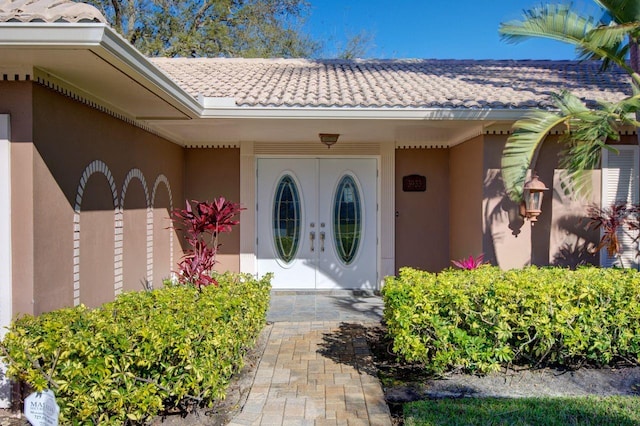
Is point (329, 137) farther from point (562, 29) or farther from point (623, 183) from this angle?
point (623, 183)

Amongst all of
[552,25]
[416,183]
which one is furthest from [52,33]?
[416,183]

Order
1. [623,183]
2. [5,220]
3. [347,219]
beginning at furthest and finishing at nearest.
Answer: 1. [347,219]
2. [623,183]
3. [5,220]

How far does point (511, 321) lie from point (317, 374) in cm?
224

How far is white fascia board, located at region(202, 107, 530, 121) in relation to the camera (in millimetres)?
6828

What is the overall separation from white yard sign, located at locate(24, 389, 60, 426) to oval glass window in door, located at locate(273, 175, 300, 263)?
6759 millimetres

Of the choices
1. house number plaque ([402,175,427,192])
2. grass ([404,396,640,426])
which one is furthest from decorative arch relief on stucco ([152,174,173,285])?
grass ([404,396,640,426])

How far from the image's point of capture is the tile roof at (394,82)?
7.03 m

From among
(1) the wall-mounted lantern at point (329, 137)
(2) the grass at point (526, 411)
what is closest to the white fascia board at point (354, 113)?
(1) the wall-mounted lantern at point (329, 137)

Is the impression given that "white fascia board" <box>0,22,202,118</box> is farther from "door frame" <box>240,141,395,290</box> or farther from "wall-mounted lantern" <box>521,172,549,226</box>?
"wall-mounted lantern" <box>521,172,549,226</box>

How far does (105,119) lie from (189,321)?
337 centimetres

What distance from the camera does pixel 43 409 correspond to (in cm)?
348

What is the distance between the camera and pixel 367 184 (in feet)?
33.3

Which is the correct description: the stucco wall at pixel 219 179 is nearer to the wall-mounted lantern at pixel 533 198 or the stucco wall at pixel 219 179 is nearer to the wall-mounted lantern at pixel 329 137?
the wall-mounted lantern at pixel 329 137

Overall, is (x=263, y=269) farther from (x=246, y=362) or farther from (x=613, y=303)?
(x=613, y=303)
